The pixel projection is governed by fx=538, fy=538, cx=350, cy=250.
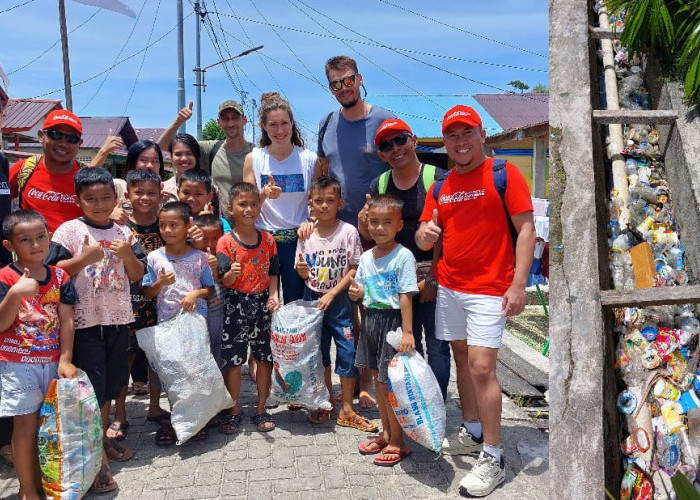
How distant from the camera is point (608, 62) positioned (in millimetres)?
3461

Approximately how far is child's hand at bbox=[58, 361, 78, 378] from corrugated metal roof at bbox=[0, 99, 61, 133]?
63.2 ft

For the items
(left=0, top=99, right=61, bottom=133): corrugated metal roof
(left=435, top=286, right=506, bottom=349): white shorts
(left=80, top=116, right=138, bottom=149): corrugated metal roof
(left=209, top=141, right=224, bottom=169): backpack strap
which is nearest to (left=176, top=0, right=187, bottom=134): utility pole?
(left=0, top=99, right=61, bottom=133): corrugated metal roof

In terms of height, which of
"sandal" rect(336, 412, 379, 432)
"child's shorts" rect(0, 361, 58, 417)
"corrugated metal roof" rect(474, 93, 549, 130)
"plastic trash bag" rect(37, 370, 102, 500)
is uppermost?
"corrugated metal roof" rect(474, 93, 549, 130)

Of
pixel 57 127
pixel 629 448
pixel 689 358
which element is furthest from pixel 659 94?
pixel 57 127

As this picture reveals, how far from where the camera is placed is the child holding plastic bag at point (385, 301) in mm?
3289

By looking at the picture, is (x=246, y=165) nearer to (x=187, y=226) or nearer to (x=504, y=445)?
(x=187, y=226)

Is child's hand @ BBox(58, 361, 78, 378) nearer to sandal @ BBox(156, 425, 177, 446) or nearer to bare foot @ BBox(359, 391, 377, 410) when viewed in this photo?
sandal @ BBox(156, 425, 177, 446)

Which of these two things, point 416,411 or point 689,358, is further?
point 416,411

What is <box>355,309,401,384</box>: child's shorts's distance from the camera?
3312 mm

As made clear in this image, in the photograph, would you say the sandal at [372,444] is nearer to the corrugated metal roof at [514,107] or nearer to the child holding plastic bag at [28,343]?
the child holding plastic bag at [28,343]

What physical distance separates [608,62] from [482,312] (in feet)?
6.08

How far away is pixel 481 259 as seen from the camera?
308cm

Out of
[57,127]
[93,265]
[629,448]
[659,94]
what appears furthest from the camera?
[57,127]

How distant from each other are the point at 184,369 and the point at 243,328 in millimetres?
527
